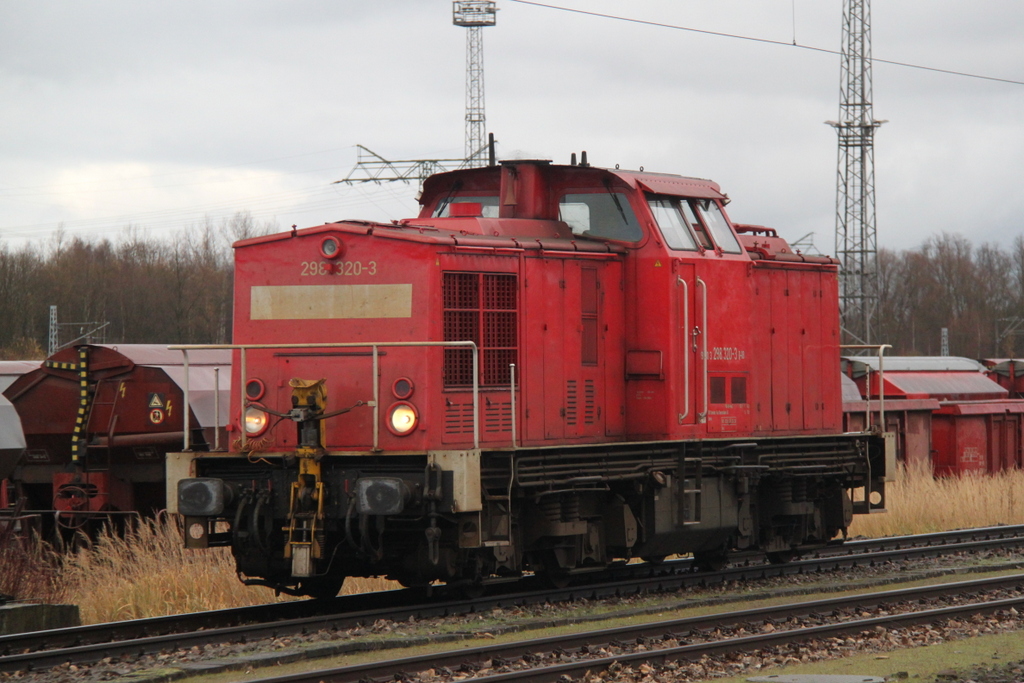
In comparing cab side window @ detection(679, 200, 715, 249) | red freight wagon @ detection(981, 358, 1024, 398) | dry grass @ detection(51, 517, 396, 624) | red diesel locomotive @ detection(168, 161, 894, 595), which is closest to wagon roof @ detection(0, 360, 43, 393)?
dry grass @ detection(51, 517, 396, 624)

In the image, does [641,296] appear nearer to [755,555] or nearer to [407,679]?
[755,555]

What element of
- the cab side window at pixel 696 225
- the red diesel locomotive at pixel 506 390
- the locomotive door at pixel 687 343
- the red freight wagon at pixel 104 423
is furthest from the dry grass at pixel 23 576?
the cab side window at pixel 696 225

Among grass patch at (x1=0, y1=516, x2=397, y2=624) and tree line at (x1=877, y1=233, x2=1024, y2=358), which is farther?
tree line at (x1=877, y1=233, x2=1024, y2=358)

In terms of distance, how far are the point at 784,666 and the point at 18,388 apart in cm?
1223

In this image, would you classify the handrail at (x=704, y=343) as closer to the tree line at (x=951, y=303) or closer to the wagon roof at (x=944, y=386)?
the wagon roof at (x=944, y=386)

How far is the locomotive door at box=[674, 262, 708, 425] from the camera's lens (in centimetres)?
1097

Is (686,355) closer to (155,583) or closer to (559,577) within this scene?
(559,577)

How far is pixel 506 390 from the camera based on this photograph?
10.1m

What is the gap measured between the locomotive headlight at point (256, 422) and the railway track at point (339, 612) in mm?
1471

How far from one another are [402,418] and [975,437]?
17.8 meters

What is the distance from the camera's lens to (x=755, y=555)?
13.2 metres

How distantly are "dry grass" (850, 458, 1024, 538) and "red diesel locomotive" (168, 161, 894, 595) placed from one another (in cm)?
525

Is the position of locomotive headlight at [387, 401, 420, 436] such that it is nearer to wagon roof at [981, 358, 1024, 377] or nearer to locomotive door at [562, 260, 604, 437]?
locomotive door at [562, 260, 604, 437]

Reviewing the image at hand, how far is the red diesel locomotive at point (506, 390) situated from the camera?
369 inches
